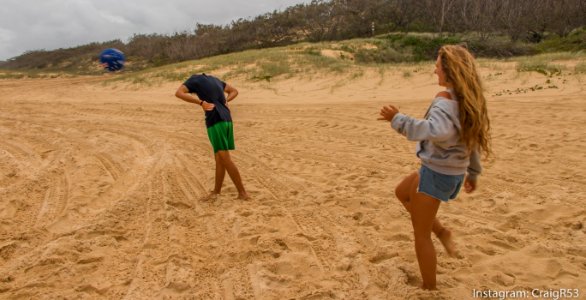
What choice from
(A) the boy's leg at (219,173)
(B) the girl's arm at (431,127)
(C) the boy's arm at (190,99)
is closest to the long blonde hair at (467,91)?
(B) the girl's arm at (431,127)

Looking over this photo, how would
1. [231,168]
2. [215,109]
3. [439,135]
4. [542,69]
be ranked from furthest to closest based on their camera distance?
1. [542,69]
2. [231,168]
3. [215,109]
4. [439,135]

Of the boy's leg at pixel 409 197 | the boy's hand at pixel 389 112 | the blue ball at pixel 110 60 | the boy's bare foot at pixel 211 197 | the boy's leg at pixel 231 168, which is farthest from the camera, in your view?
the blue ball at pixel 110 60

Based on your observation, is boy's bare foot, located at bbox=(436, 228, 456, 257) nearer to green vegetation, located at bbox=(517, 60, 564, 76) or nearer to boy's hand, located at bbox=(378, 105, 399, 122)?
boy's hand, located at bbox=(378, 105, 399, 122)

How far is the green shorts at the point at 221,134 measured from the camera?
496cm

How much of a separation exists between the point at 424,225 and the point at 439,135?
0.67 m

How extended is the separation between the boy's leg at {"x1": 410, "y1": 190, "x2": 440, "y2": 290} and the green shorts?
105 inches

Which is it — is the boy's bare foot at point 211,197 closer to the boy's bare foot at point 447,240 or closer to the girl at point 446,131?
the boy's bare foot at point 447,240

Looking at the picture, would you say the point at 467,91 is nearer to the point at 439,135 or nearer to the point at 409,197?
the point at 439,135

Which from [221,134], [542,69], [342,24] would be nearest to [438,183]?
[221,134]

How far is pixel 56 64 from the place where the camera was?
46.6m

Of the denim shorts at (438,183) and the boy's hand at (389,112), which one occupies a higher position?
the boy's hand at (389,112)

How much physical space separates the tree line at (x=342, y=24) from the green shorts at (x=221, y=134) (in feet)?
107

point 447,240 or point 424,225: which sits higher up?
point 424,225

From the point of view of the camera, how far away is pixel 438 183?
8.81ft
